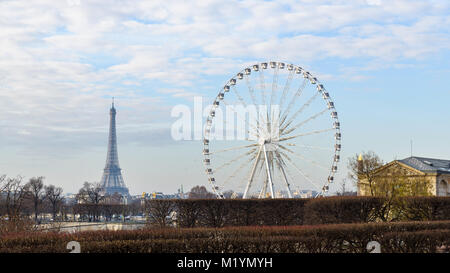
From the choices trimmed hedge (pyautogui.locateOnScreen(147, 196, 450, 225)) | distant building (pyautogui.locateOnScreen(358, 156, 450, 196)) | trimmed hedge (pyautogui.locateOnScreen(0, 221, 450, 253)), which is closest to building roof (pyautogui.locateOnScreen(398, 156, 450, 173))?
distant building (pyautogui.locateOnScreen(358, 156, 450, 196))

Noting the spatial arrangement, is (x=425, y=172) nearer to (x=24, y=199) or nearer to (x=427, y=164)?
(x=427, y=164)

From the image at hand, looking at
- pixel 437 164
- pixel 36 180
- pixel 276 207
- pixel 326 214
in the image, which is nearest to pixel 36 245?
pixel 326 214

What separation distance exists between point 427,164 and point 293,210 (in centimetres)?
2902

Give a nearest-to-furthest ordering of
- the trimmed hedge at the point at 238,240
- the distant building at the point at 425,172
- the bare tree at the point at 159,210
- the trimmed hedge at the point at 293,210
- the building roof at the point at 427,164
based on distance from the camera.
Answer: the trimmed hedge at the point at 238,240 → the trimmed hedge at the point at 293,210 → the bare tree at the point at 159,210 → the distant building at the point at 425,172 → the building roof at the point at 427,164

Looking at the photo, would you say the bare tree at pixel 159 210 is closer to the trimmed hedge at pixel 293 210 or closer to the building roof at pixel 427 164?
the trimmed hedge at pixel 293 210

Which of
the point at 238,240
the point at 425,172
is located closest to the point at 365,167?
the point at 425,172

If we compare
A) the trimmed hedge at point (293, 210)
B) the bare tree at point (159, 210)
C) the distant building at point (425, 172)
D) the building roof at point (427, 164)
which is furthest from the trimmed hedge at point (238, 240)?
the building roof at point (427, 164)

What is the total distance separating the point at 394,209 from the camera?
3195cm

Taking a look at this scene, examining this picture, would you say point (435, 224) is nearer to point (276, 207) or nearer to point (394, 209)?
point (394, 209)

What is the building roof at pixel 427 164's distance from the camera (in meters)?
56.9

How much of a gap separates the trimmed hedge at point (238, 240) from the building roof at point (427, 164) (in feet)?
130

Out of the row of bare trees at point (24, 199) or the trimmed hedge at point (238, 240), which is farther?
the row of bare trees at point (24, 199)

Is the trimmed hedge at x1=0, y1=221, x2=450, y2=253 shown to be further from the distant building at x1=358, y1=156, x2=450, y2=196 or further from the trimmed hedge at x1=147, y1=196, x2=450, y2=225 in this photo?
the distant building at x1=358, y1=156, x2=450, y2=196

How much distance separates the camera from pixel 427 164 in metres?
58.1
